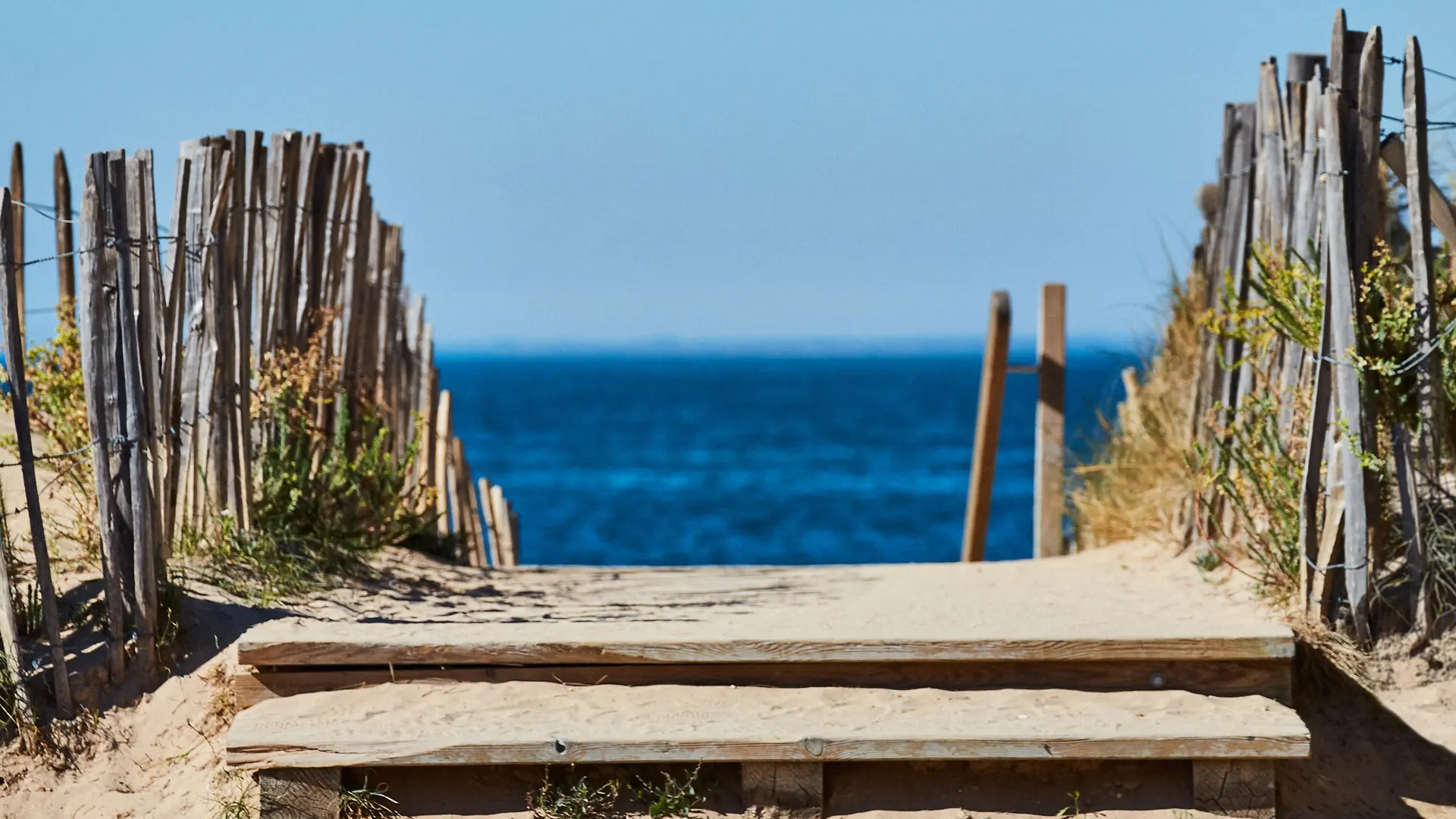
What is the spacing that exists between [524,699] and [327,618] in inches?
36.2

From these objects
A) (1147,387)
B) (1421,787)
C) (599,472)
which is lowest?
(599,472)

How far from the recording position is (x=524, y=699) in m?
4.25

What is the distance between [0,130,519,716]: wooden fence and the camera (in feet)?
14.2

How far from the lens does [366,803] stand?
3967mm

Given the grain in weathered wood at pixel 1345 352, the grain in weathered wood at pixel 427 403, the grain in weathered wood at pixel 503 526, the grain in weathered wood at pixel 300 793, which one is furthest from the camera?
the grain in weathered wood at pixel 503 526

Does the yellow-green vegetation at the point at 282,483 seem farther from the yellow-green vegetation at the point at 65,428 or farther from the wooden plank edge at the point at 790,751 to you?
the wooden plank edge at the point at 790,751

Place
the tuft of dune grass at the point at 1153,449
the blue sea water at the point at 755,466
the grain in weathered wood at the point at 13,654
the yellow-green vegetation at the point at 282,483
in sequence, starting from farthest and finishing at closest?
the blue sea water at the point at 755,466, the tuft of dune grass at the point at 1153,449, the yellow-green vegetation at the point at 282,483, the grain in weathered wood at the point at 13,654

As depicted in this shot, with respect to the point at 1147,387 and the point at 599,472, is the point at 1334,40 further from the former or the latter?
the point at 599,472

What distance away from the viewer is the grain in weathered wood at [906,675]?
4332mm

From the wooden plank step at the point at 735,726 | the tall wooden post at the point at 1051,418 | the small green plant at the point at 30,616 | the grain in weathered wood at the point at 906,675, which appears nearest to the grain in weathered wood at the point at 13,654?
the small green plant at the point at 30,616

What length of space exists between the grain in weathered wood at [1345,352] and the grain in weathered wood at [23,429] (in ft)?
13.1

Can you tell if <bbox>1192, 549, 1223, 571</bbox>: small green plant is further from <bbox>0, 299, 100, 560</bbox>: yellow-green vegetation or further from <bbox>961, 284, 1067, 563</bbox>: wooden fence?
<bbox>0, 299, 100, 560</bbox>: yellow-green vegetation

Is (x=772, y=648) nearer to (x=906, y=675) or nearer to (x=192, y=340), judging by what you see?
(x=906, y=675)

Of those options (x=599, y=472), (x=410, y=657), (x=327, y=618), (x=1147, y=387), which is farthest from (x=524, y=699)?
(x=599, y=472)
